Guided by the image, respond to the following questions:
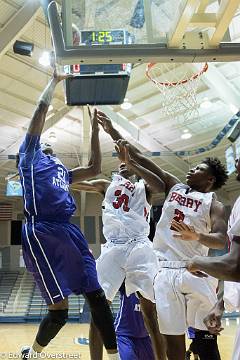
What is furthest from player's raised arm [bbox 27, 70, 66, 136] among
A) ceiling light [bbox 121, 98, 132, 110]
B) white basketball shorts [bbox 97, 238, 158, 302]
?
ceiling light [bbox 121, 98, 132, 110]

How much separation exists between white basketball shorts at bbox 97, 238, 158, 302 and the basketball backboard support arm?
1800 mm

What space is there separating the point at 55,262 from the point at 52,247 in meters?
0.11

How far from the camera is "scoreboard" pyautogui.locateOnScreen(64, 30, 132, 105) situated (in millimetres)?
3076

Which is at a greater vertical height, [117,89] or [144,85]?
[144,85]

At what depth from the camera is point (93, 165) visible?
12.5ft

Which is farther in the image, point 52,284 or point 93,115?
point 93,115

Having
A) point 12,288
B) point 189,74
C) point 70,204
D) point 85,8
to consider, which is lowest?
point 12,288

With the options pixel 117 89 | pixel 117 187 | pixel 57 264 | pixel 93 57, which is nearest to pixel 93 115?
pixel 117 89

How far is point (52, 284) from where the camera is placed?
2.87m

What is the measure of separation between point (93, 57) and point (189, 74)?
4.67 m

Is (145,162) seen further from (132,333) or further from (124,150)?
(132,333)

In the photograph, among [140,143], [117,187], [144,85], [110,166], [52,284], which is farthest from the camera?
[110,166]

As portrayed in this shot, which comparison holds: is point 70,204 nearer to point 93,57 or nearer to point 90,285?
point 90,285

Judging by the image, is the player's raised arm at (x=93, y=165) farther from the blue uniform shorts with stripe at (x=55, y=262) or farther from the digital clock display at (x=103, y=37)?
the digital clock display at (x=103, y=37)
